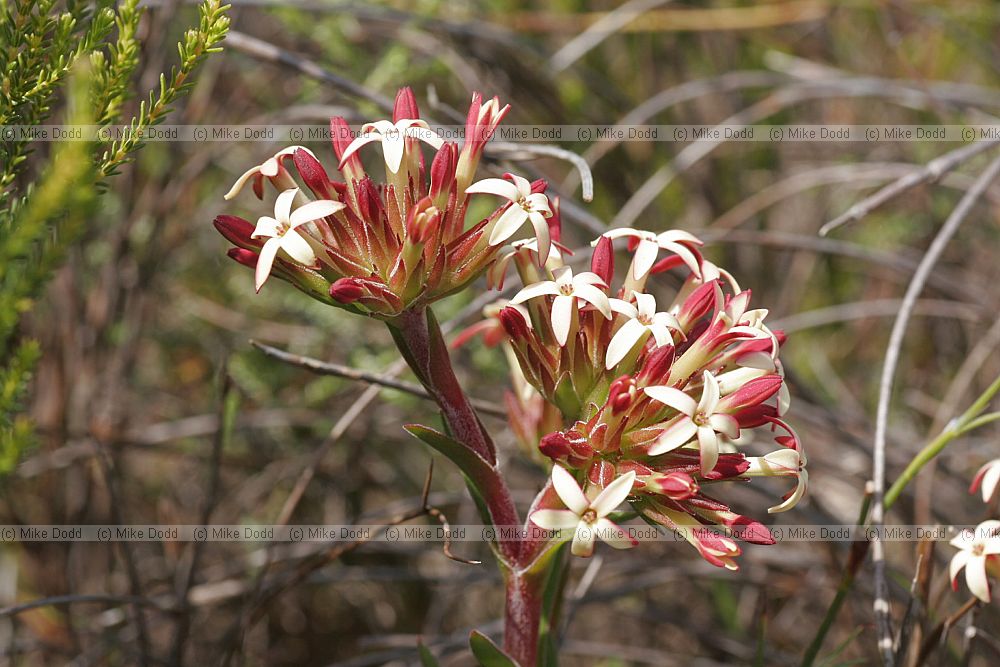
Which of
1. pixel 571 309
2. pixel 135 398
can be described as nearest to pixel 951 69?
pixel 571 309

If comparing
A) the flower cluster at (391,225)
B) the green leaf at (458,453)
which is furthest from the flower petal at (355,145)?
the green leaf at (458,453)

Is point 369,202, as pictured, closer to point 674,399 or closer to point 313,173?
point 313,173

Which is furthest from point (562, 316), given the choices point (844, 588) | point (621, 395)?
point (844, 588)

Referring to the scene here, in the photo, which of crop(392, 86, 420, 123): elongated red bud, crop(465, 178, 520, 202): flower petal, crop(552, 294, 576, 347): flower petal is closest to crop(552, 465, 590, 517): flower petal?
crop(552, 294, 576, 347): flower petal

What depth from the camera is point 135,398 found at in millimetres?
3752

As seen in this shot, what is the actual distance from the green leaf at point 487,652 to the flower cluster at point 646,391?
9.8 inches

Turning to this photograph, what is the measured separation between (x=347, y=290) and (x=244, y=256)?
229 mm

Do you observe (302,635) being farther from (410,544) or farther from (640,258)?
(640,258)

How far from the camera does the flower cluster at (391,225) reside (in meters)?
1.46

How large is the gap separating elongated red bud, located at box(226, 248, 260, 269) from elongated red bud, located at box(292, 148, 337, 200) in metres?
0.16

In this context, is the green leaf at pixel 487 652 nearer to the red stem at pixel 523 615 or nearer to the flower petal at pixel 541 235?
the red stem at pixel 523 615

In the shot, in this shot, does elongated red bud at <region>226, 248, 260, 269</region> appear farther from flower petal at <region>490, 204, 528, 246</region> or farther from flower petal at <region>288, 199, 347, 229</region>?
flower petal at <region>490, 204, 528, 246</region>

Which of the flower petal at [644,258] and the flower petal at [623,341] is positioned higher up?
the flower petal at [644,258]

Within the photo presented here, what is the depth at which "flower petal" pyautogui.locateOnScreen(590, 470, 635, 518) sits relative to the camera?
138cm
